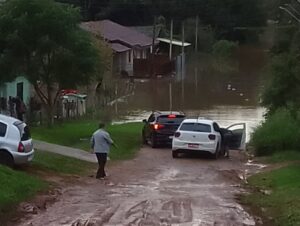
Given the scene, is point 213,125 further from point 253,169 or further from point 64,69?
point 64,69

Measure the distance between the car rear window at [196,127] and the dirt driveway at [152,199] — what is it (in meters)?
3.20

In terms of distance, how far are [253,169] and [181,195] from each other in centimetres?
946

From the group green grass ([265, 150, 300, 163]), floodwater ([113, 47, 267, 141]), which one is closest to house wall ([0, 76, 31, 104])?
floodwater ([113, 47, 267, 141])

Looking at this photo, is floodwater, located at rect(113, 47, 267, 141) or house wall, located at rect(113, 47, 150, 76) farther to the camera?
house wall, located at rect(113, 47, 150, 76)

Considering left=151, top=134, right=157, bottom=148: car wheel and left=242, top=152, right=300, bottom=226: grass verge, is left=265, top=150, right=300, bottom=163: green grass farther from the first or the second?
left=151, top=134, right=157, bottom=148: car wheel

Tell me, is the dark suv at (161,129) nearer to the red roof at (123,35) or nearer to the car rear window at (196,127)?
the car rear window at (196,127)

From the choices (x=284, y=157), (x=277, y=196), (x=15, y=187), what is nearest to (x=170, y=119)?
(x=284, y=157)

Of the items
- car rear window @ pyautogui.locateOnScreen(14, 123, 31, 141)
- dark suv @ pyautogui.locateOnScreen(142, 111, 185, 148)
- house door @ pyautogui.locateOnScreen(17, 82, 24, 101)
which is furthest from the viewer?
house door @ pyautogui.locateOnScreen(17, 82, 24, 101)

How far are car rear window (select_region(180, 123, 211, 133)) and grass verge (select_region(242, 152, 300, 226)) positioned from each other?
528 centimetres

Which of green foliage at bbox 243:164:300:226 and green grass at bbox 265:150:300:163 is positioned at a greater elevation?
green foliage at bbox 243:164:300:226

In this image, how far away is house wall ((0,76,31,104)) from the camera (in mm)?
42312

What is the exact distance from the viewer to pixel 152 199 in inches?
681

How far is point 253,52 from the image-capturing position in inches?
4707

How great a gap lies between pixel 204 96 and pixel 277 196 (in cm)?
4916
